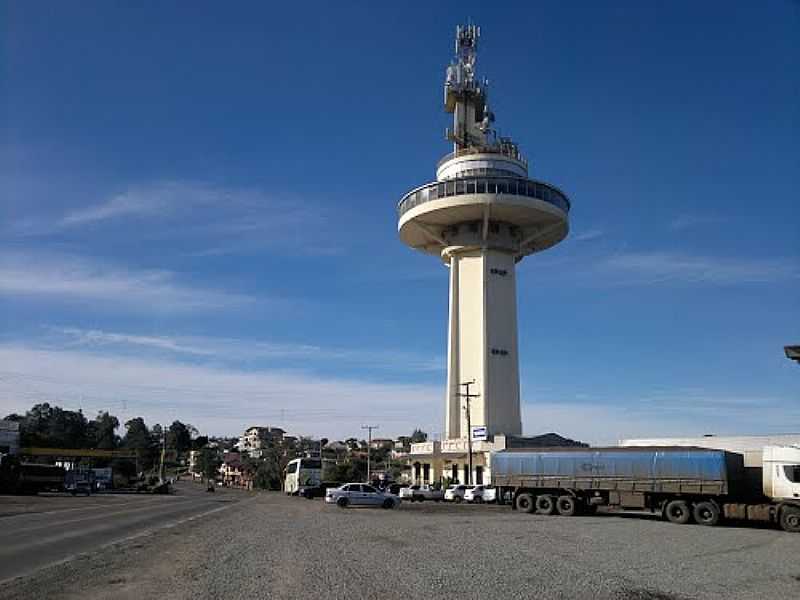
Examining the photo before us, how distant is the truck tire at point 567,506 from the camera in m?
35.4

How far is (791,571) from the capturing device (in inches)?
619

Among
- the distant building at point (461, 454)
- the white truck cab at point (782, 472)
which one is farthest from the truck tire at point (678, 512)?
the distant building at point (461, 454)

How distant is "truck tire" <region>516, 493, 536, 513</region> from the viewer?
37531 millimetres

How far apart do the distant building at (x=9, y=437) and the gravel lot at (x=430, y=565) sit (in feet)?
223

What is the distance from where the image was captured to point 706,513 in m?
30.5

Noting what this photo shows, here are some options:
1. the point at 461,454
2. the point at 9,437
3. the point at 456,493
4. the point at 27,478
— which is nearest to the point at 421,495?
the point at 456,493

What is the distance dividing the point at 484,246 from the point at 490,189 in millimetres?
6563

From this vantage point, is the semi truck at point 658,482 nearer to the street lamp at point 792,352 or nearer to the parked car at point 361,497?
the street lamp at point 792,352

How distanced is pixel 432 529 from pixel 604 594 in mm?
13918

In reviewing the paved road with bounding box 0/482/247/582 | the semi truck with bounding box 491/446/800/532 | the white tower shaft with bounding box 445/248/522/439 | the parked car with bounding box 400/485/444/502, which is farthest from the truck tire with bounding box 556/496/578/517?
the white tower shaft with bounding box 445/248/522/439

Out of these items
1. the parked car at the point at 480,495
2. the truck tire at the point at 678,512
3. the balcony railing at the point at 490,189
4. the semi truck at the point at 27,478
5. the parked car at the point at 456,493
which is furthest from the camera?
the balcony railing at the point at 490,189

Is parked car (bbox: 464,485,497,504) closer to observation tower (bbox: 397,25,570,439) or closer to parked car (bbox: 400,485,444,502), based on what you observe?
parked car (bbox: 400,485,444,502)

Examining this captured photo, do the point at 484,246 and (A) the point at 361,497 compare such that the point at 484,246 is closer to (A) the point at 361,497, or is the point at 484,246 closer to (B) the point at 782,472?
(A) the point at 361,497

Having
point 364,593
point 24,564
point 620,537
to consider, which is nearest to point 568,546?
point 620,537
